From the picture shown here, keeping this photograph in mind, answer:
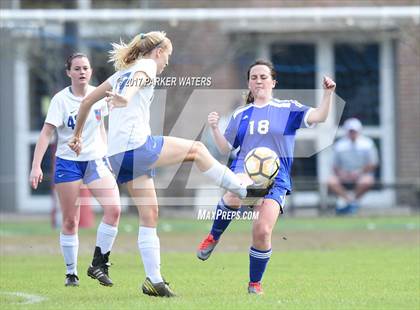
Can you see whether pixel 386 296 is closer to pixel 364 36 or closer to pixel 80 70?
pixel 80 70

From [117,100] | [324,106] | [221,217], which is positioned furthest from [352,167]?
[117,100]

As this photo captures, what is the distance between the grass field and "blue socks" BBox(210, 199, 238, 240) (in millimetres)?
543

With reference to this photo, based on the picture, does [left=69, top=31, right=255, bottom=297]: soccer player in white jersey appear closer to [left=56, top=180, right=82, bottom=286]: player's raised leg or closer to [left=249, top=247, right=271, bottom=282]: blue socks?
[left=249, top=247, right=271, bottom=282]: blue socks

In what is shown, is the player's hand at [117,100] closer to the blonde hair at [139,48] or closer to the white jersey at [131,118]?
the white jersey at [131,118]

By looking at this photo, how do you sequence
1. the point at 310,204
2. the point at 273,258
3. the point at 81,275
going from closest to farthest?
the point at 81,275
the point at 273,258
the point at 310,204

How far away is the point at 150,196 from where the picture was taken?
908 cm

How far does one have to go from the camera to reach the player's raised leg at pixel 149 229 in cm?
908

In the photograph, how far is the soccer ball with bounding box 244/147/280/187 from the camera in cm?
939

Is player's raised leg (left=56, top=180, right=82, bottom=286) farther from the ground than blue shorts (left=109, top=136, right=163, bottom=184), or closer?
closer

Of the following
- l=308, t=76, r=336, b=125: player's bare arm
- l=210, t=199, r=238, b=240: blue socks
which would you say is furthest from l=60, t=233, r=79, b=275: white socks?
l=308, t=76, r=336, b=125: player's bare arm

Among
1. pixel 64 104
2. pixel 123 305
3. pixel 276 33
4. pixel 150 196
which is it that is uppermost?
pixel 276 33

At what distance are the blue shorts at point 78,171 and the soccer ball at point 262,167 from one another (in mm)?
1723

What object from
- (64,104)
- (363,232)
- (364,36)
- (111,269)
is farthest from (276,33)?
(64,104)

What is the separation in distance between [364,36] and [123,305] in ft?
48.0
